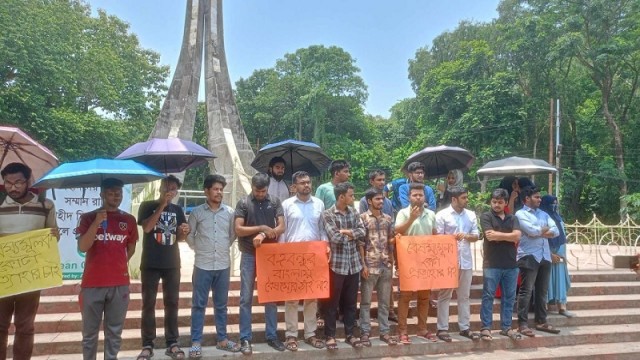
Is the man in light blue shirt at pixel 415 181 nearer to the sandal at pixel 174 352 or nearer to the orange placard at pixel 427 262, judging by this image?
the orange placard at pixel 427 262

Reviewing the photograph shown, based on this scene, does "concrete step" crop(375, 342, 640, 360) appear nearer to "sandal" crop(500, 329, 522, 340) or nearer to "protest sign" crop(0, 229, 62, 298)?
"sandal" crop(500, 329, 522, 340)

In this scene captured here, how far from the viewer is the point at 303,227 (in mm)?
4898

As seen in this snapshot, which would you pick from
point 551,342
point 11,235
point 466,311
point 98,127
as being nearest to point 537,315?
point 551,342

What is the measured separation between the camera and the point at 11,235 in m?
3.86

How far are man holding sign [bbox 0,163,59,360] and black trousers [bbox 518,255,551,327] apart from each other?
4.78 metres

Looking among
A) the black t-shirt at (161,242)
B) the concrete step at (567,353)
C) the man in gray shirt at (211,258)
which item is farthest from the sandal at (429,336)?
the black t-shirt at (161,242)

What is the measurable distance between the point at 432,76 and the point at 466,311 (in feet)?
81.8

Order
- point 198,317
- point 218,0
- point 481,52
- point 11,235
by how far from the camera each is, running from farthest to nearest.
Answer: point 481,52 → point 218,0 → point 198,317 → point 11,235

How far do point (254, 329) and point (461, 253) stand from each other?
238 cm

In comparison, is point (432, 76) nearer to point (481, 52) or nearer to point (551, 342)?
point (481, 52)

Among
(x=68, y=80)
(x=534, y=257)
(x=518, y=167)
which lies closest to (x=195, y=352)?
(x=534, y=257)

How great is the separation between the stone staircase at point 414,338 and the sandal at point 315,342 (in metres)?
0.05

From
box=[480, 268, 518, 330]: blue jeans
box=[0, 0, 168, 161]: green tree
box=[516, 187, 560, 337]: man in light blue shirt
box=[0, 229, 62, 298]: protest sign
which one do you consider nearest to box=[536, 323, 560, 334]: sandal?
box=[516, 187, 560, 337]: man in light blue shirt

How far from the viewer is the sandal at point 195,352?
442 cm
